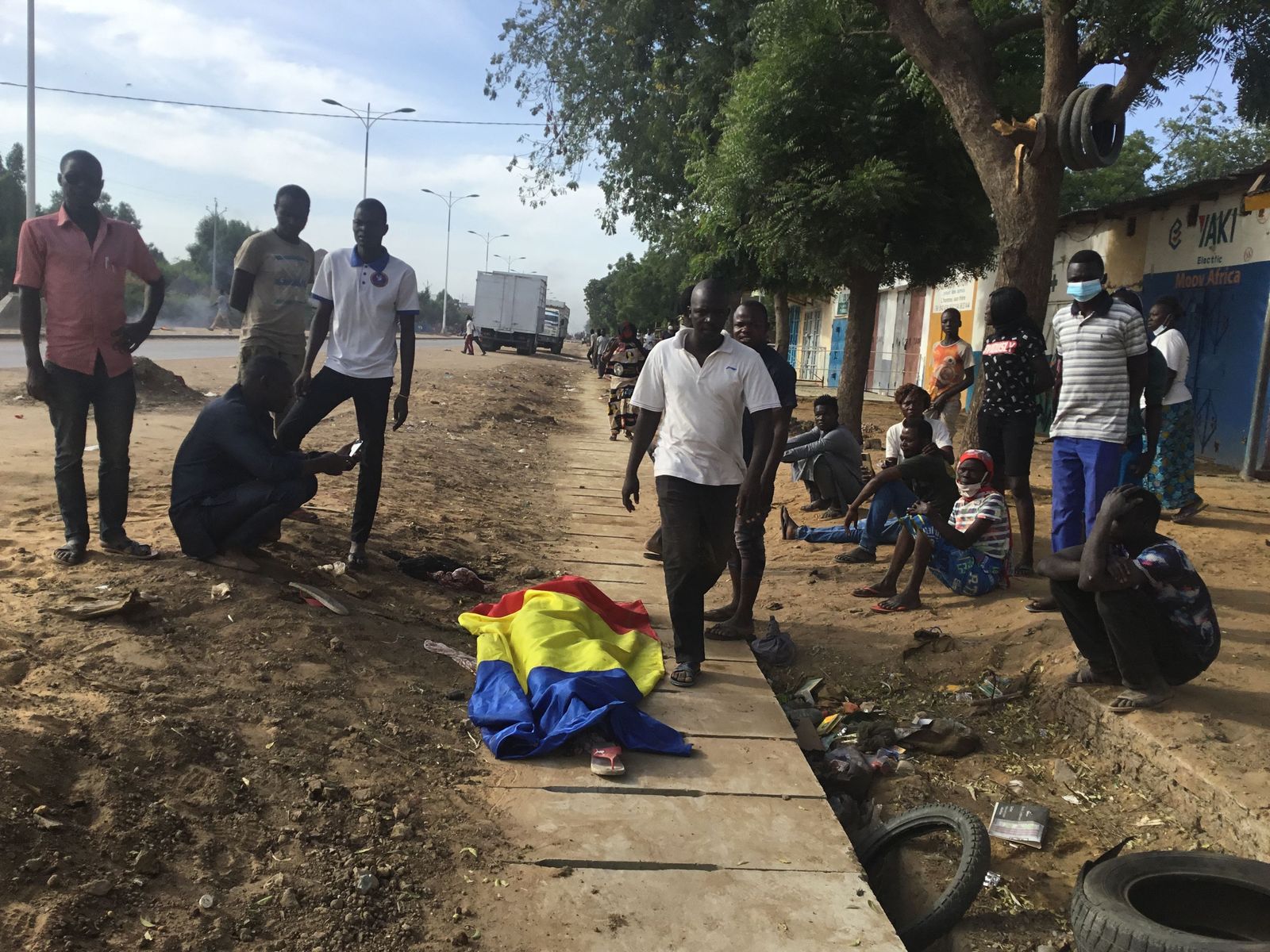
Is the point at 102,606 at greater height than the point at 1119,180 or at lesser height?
lesser

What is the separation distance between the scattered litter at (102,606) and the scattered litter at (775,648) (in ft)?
9.79

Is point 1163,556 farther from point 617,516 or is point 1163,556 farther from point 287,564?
point 617,516

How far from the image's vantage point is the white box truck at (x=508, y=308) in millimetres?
44531

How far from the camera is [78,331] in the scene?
4719 mm

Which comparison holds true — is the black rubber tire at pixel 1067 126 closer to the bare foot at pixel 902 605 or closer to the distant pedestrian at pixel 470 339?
the bare foot at pixel 902 605

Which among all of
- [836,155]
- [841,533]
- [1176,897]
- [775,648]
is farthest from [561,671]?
[836,155]

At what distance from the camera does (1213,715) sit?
411 centimetres

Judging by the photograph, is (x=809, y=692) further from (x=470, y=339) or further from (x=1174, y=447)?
(x=470, y=339)

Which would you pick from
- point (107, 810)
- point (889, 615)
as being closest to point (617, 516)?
point (889, 615)

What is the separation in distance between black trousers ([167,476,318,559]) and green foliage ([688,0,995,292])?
6.80 metres

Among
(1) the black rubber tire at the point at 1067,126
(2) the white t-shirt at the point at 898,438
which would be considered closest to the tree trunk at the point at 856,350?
(1) the black rubber tire at the point at 1067,126

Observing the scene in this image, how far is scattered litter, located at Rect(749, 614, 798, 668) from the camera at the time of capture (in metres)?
5.39

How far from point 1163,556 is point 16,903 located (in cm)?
405

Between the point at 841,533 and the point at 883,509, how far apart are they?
2.50ft
